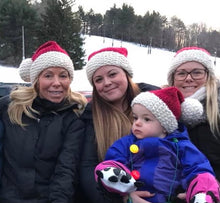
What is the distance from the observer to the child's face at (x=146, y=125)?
2.12 metres

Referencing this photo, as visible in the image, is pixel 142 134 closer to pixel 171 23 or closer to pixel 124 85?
pixel 124 85

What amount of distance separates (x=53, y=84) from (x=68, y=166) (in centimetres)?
81

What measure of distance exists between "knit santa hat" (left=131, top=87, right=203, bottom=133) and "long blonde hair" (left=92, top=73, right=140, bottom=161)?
45 centimetres

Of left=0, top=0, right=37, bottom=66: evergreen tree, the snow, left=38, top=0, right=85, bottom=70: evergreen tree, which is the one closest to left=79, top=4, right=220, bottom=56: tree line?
the snow

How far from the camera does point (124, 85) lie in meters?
2.77

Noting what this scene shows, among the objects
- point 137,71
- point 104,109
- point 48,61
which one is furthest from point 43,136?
point 137,71

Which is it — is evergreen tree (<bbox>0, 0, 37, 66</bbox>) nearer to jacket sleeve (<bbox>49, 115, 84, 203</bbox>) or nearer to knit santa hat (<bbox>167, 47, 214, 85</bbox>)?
knit santa hat (<bbox>167, 47, 214, 85</bbox>)

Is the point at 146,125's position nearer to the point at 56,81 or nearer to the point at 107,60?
the point at 107,60

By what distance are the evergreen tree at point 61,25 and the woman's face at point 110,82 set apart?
21969 mm

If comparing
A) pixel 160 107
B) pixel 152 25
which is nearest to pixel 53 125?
pixel 160 107

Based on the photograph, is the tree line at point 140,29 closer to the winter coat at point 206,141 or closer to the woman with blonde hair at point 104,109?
the woman with blonde hair at point 104,109

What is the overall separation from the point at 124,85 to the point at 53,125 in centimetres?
81

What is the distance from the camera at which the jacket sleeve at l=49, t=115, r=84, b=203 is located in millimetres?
2219

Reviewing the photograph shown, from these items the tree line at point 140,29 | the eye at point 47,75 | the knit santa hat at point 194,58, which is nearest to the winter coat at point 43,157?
the eye at point 47,75
